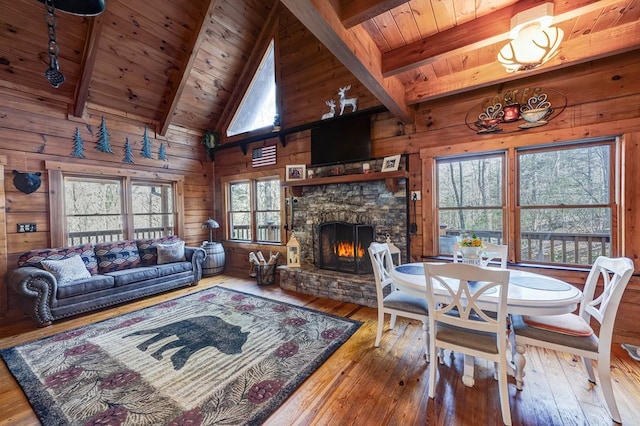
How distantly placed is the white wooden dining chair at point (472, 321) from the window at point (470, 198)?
1.60 m

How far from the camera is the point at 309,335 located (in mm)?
2793

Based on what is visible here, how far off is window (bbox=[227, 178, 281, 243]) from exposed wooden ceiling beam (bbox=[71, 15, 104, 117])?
2694 millimetres

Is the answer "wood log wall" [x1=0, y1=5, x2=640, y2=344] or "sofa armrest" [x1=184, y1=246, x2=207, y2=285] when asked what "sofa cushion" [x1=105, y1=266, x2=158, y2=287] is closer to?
"sofa armrest" [x1=184, y1=246, x2=207, y2=285]

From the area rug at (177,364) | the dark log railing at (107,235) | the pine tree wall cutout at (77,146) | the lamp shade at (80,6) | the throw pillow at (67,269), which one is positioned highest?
the lamp shade at (80,6)

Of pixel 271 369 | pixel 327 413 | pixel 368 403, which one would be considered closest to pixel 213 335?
pixel 271 369

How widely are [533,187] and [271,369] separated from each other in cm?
340

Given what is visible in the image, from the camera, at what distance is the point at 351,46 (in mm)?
2049

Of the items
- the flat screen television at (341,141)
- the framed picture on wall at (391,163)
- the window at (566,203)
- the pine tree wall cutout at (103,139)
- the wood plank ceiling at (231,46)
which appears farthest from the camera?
the pine tree wall cutout at (103,139)

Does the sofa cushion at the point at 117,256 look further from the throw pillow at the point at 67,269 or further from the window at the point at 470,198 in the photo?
the window at the point at 470,198

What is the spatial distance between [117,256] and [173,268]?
32.1 inches

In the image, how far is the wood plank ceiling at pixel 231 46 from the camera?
79.1 inches

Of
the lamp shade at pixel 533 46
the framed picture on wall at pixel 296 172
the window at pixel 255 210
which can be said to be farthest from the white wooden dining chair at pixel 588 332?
the window at pixel 255 210

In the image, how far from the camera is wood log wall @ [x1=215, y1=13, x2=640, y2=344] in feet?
8.46

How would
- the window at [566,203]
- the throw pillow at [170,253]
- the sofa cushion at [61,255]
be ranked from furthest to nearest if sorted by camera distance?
the throw pillow at [170,253]
the sofa cushion at [61,255]
the window at [566,203]
